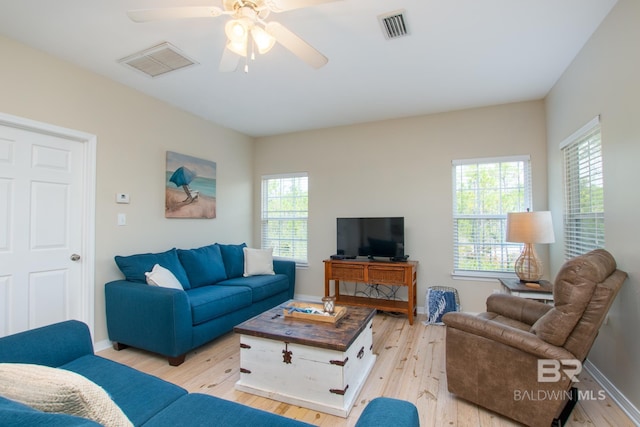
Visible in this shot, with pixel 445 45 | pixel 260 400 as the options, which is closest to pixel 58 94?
pixel 260 400

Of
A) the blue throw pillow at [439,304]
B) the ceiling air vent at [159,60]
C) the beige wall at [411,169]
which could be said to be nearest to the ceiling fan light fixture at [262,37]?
the ceiling air vent at [159,60]

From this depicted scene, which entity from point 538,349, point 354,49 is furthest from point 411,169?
point 538,349

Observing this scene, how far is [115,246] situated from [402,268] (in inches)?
121

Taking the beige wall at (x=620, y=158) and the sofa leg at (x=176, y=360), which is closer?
the beige wall at (x=620, y=158)

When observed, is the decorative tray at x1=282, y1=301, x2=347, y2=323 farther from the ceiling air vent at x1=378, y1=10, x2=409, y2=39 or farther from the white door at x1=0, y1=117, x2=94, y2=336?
the ceiling air vent at x1=378, y1=10, x2=409, y2=39

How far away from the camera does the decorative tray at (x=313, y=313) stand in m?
2.38

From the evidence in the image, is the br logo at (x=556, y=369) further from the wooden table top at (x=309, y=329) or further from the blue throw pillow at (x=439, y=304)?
the blue throw pillow at (x=439, y=304)

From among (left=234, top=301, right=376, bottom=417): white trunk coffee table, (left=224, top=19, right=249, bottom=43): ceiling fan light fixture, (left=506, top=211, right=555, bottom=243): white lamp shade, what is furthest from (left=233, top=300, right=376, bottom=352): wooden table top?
(left=224, top=19, right=249, bottom=43): ceiling fan light fixture

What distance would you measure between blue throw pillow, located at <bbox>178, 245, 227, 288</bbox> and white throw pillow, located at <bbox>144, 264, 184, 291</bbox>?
0.37 m

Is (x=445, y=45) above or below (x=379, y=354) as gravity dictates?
above

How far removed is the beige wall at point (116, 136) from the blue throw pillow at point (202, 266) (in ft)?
1.06

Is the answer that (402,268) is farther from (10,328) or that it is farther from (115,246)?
(10,328)

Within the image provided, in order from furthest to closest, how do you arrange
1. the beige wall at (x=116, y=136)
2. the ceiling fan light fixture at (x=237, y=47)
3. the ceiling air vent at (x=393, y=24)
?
the beige wall at (x=116, y=136), the ceiling air vent at (x=393, y=24), the ceiling fan light fixture at (x=237, y=47)

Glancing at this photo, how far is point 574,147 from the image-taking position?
2.87m
